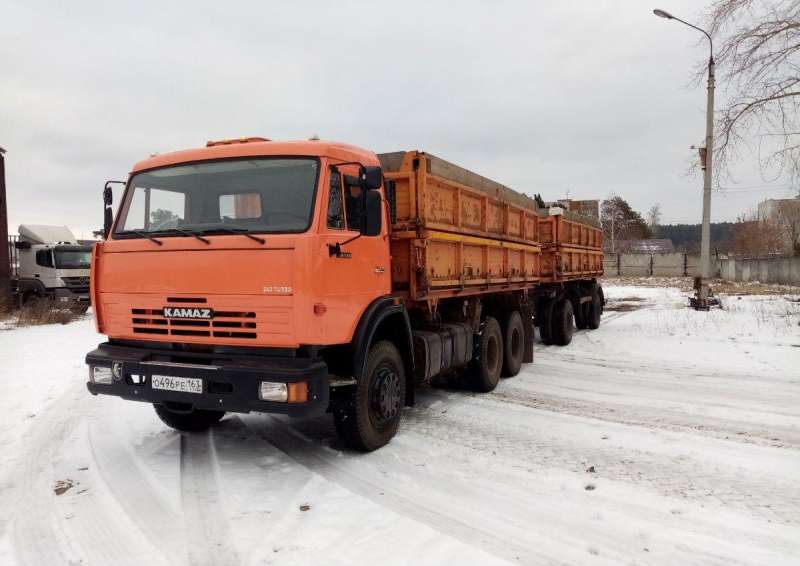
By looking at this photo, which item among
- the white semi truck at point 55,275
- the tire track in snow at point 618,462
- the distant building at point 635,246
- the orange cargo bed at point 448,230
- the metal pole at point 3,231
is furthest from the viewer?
the distant building at point 635,246

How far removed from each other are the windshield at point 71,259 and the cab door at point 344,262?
1681cm

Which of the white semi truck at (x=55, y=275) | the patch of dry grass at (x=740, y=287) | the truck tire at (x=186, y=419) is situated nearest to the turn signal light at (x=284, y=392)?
the truck tire at (x=186, y=419)

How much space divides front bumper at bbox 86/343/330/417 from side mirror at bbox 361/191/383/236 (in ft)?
4.05

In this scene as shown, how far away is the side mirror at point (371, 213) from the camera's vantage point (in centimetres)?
473

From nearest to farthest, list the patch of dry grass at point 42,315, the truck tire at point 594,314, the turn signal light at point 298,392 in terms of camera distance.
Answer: the turn signal light at point 298,392 < the truck tire at point 594,314 < the patch of dry grass at point 42,315

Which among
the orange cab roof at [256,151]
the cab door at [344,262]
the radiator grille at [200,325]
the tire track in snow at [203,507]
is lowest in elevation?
the tire track in snow at [203,507]

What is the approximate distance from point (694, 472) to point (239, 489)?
11.8 feet

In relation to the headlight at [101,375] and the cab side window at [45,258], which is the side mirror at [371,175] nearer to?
the headlight at [101,375]

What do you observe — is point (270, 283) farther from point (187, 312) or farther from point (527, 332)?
point (527, 332)

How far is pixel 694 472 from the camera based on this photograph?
176 inches

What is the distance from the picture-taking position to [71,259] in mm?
18203

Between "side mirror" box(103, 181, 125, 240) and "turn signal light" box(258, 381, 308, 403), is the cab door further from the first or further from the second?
"side mirror" box(103, 181, 125, 240)

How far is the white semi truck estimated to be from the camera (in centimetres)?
1781

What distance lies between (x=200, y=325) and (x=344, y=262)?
4.06ft
